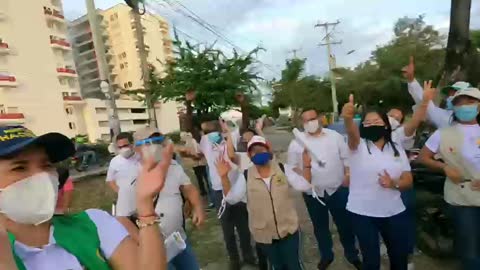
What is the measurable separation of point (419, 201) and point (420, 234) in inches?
15.9

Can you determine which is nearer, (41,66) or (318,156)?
(318,156)

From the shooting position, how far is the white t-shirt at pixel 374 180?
345cm

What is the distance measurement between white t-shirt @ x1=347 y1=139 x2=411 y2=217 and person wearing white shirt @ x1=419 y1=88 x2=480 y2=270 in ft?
1.05

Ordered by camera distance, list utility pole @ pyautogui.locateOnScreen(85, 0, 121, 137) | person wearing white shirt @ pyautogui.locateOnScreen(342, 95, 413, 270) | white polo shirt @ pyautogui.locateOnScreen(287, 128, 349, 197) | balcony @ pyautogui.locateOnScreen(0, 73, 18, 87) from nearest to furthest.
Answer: person wearing white shirt @ pyautogui.locateOnScreen(342, 95, 413, 270)
white polo shirt @ pyautogui.locateOnScreen(287, 128, 349, 197)
utility pole @ pyautogui.locateOnScreen(85, 0, 121, 137)
balcony @ pyautogui.locateOnScreen(0, 73, 18, 87)

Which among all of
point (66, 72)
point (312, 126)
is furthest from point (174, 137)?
point (66, 72)

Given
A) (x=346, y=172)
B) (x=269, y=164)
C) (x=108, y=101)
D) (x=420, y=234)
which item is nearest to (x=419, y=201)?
(x=420, y=234)

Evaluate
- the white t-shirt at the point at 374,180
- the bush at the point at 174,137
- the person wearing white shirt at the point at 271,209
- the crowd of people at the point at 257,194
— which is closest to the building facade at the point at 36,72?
the bush at the point at 174,137

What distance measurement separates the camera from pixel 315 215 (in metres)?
4.51

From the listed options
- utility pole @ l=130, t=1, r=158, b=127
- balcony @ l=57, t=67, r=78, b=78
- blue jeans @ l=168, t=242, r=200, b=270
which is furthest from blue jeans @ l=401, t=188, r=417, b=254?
balcony @ l=57, t=67, r=78, b=78

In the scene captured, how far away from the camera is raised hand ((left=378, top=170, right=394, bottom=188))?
341 centimetres

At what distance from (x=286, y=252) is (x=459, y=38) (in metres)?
3.37

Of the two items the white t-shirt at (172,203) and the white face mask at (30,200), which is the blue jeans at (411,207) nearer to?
the white t-shirt at (172,203)

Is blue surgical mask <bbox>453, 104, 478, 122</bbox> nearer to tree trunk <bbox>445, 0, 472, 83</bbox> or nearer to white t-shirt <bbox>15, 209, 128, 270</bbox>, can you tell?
tree trunk <bbox>445, 0, 472, 83</bbox>

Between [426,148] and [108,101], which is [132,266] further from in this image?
[108,101]
